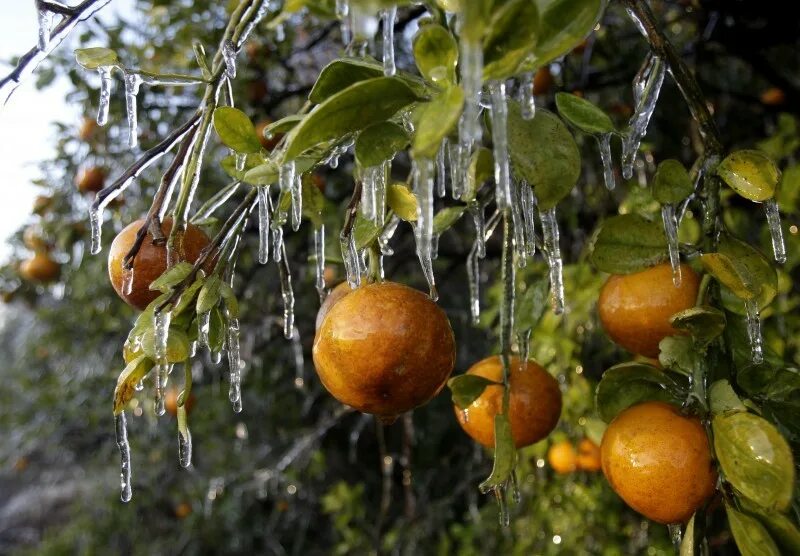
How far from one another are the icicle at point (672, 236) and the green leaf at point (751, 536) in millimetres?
247

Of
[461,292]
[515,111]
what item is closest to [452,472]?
[461,292]

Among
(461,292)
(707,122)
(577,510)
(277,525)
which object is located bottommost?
(277,525)

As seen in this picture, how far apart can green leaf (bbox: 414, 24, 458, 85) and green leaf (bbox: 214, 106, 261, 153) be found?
20 centimetres

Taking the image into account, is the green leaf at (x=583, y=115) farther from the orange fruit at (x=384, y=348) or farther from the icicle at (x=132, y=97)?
the icicle at (x=132, y=97)

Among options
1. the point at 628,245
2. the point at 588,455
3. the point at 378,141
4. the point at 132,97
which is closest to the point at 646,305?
the point at 628,245

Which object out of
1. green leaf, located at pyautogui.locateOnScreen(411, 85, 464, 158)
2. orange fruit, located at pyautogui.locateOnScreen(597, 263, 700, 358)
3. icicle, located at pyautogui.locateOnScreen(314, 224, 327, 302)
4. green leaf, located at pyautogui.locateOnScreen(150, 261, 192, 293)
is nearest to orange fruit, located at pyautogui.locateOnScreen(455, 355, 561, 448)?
orange fruit, located at pyautogui.locateOnScreen(597, 263, 700, 358)

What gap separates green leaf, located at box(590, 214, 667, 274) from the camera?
0.72 metres

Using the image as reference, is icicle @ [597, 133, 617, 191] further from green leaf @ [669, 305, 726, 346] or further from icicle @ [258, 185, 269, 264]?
icicle @ [258, 185, 269, 264]

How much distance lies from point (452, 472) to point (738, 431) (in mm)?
3021

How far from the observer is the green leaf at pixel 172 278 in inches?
22.4

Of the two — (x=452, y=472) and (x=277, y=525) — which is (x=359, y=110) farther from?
(x=277, y=525)

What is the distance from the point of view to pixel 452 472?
11.2 ft

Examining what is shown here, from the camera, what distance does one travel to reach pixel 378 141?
49 cm

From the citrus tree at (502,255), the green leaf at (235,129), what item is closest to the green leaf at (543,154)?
the citrus tree at (502,255)
